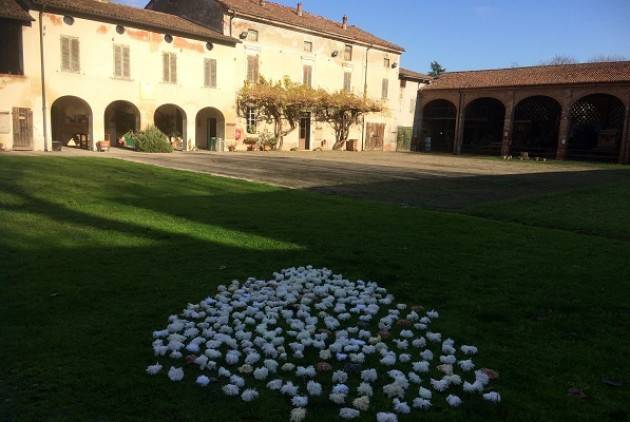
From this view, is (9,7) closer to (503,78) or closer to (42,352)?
(42,352)

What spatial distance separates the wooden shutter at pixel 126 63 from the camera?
24.1 meters

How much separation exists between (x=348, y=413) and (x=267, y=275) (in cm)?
255

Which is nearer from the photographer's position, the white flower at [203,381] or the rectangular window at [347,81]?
the white flower at [203,381]

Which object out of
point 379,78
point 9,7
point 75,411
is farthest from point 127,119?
point 75,411

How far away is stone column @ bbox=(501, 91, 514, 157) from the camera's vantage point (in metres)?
34.9

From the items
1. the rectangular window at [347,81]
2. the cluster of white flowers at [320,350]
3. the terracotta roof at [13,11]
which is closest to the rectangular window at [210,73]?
the terracotta roof at [13,11]

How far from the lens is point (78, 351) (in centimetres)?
→ 316

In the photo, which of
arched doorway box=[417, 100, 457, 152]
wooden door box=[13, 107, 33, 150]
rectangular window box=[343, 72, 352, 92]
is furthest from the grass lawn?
arched doorway box=[417, 100, 457, 152]

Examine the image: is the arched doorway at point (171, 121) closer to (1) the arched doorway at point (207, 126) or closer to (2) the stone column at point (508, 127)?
(1) the arched doorway at point (207, 126)

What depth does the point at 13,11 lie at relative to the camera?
2084cm

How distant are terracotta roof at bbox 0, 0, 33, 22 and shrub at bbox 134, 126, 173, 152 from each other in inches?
248

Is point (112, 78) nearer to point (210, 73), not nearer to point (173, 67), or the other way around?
point (173, 67)

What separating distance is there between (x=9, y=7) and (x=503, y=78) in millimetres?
29472

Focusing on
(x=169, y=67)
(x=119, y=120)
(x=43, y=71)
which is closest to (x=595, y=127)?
(x=169, y=67)
